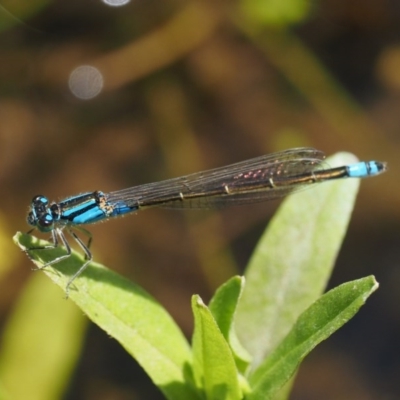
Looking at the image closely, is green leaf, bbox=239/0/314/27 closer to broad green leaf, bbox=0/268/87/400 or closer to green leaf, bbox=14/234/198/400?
broad green leaf, bbox=0/268/87/400

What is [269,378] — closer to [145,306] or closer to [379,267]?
[145,306]

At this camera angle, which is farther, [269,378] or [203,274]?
[203,274]

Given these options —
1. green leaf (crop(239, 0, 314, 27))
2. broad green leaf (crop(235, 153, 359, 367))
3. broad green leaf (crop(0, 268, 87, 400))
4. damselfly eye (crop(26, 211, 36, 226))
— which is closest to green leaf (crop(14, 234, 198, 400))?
broad green leaf (crop(235, 153, 359, 367))

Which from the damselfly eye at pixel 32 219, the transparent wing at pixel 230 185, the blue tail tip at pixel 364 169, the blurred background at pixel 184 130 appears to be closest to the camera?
the damselfly eye at pixel 32 219

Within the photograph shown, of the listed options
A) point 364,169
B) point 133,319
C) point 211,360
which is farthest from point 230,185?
point 211,360

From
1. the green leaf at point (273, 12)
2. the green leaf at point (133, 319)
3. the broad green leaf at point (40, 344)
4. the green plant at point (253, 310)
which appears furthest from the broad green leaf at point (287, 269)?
the green leaf at point (273, 12)

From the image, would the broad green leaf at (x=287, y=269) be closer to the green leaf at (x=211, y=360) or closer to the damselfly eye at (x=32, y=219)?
the green leaf at (x=211, y=360)

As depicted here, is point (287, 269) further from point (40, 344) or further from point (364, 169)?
point (40, 344)

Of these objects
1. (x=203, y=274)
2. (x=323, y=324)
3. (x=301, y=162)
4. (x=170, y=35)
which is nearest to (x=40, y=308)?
(x=203, y=274)
